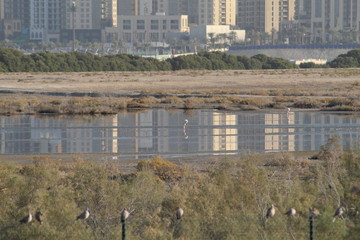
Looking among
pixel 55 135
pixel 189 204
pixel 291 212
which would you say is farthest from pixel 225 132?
pixel 291 212

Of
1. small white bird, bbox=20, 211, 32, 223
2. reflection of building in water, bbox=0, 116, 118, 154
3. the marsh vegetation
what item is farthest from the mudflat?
small white bird, bbox=20, 211, 32, 223

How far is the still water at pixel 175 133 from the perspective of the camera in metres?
35.2

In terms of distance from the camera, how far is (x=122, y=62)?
409 ft

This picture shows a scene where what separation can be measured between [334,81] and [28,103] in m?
37.2

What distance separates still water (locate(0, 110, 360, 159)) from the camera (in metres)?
35.2

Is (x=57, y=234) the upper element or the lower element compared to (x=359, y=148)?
lower

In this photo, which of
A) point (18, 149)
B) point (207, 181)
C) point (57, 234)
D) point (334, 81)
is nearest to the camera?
point (57, 234)

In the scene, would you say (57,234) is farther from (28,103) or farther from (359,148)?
(28,103)

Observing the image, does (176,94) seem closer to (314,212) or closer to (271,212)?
(271,212)

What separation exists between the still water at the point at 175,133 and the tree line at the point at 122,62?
65423 mm

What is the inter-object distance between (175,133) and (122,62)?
8357 centimetres

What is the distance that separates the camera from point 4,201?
1914 centimetres

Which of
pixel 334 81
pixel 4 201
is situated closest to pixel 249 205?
pixel 4 201

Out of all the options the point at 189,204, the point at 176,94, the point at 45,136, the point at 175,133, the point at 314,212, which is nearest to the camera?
the point at 314,212
